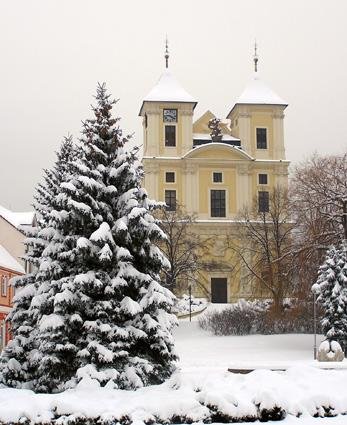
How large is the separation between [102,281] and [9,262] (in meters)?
26.1

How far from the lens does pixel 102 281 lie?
18922 mm

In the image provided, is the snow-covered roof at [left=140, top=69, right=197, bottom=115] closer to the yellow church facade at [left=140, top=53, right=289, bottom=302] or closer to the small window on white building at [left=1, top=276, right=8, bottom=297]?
the yellow church facade at [left=140, top=53, right=289, bottom=302]

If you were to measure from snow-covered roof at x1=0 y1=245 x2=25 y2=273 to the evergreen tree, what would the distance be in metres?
22.3

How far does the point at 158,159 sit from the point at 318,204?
3190 cm

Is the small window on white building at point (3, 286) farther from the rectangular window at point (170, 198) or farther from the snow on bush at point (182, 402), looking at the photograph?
the rectangular window at point (170, 198)

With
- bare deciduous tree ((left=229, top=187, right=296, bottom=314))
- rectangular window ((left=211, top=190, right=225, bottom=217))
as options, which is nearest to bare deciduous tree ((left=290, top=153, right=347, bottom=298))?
bare deciduous tree ((left=229, top=187, right=296, bottom=314))

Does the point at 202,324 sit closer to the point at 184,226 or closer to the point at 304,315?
the point at 304,315

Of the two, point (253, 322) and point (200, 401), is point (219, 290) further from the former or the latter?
point (200, 401)

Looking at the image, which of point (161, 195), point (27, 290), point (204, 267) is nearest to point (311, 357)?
point (27, 290)

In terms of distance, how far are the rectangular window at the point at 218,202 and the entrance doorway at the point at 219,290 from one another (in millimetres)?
6319

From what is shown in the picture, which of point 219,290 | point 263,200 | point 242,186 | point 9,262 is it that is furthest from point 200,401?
point 242,186

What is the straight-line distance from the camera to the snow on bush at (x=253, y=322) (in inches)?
1850

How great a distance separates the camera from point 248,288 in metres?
67.4

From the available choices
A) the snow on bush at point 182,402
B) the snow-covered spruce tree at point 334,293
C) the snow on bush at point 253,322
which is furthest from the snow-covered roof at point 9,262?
the snow on bush at point 182,402
